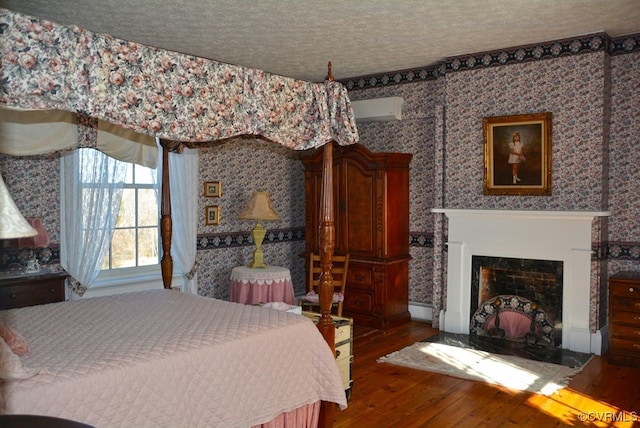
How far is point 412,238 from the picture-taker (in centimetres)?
689

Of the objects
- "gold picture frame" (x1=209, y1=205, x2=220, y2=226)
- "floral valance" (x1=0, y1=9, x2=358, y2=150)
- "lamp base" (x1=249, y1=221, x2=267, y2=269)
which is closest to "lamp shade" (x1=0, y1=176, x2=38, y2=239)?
"floral valance" (x1=0, y1=9, x2=358, y2=150)

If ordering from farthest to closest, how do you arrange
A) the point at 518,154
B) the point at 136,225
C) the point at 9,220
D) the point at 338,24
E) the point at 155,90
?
the point at 136,225 < the point at 518,154 < the point at 338,24 < the point at 155,90 < the point at 9,220

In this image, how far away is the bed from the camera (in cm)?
251

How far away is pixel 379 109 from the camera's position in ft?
22.6

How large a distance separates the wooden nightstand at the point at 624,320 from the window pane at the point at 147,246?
454 cm

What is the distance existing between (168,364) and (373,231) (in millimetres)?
4056

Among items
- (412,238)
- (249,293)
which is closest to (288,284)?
(249,293)

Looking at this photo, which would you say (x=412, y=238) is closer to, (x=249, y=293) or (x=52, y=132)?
(x=249, y=293)

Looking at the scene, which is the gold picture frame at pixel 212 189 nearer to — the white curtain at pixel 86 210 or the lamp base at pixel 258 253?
the lamp base at pixel 258 253

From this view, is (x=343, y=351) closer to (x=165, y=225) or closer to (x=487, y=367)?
(x=487, y=367)

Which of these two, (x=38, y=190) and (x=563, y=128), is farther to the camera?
(x=563, y=128)

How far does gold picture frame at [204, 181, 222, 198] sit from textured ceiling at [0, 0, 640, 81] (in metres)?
1.44

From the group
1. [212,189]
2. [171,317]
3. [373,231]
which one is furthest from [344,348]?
[212,189]

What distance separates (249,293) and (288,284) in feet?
1.42
